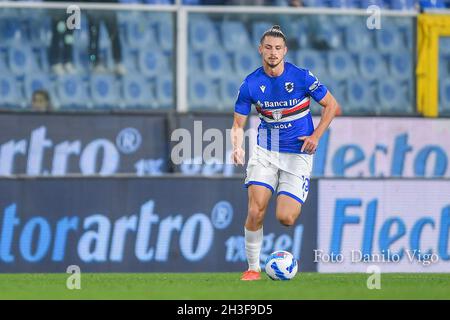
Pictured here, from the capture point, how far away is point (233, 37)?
18.4 m

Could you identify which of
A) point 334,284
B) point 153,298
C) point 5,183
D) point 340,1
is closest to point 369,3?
point 340,1

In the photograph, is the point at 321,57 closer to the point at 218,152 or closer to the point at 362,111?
the point at 362,111

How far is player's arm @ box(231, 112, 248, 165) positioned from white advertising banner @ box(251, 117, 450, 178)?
4977mm

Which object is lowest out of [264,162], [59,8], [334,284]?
[334,284]

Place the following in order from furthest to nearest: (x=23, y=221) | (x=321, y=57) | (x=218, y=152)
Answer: (x=321, y=57), (x=218, y=152), (x=23, y=221)

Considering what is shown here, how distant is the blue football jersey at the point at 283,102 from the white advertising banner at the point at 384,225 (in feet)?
11.1

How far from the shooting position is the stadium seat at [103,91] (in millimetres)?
17875

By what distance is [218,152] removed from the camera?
17.3 metres

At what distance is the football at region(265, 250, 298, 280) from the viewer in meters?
12.3

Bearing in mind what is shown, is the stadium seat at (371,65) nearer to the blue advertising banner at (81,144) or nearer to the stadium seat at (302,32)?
the stadium seat at (302,32)

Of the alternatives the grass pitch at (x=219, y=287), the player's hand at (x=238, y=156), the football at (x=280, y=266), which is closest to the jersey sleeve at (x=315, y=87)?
the player's hand at (x=238, y=156)
